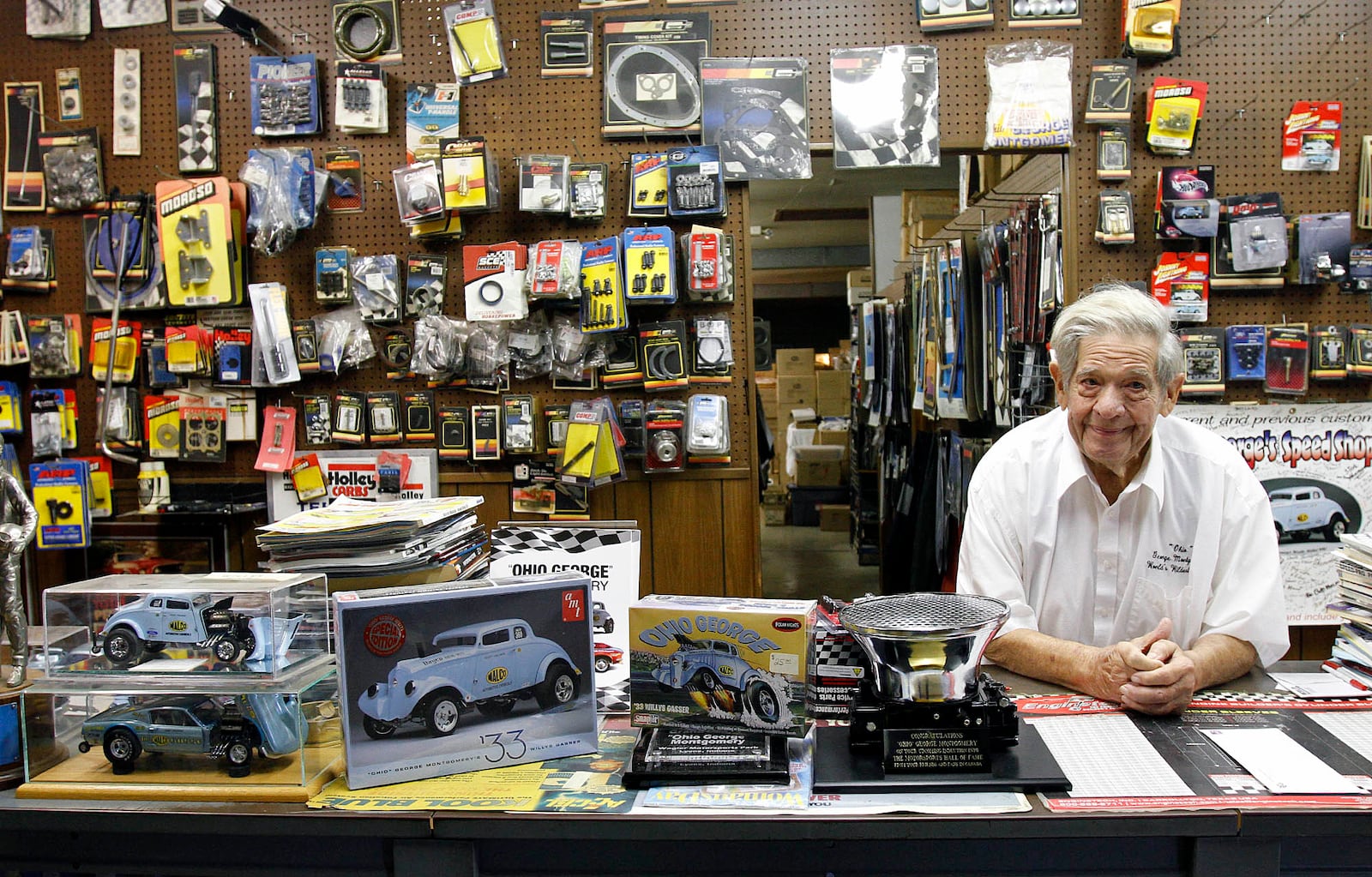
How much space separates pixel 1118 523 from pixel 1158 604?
0.62 feet

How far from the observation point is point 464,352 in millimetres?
3564

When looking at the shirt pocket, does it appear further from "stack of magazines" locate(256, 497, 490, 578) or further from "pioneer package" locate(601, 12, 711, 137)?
"pioneer package" locate(601, 12, 711, 137)

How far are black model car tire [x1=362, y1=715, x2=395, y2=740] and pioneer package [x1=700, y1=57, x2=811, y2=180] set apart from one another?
2.57 m

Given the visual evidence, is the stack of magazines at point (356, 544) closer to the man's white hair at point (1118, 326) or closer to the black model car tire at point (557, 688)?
the black model car tire at point (557, 688)

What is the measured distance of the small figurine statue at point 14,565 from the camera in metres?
1.51

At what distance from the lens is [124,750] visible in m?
1.43

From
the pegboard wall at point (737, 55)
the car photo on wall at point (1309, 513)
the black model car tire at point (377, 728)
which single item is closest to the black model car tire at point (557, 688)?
the black model car tire at point (377, 728)

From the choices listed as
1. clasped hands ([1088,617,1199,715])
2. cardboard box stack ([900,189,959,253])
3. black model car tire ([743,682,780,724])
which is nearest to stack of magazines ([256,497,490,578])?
black model car tire ([743,682,780,724])

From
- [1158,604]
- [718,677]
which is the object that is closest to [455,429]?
[718,677]

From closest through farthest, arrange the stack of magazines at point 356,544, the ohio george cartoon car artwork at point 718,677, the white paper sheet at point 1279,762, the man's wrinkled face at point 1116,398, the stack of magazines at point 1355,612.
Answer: the white paper sheet at point 1279,762
the ohio george cartoon car artwork at point 718,677
the stack of magazines at point 356,544
the stack of magazines at point 1355,612
the man's wrinkled face at point 1116,398

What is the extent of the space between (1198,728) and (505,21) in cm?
328

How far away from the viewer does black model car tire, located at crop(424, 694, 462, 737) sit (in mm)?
1400

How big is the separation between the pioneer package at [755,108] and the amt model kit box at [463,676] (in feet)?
7.78

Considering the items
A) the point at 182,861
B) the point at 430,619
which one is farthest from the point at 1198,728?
the point at 182,861
